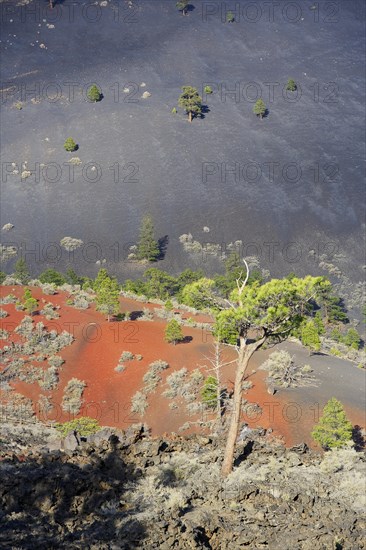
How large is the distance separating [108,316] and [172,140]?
58.8m

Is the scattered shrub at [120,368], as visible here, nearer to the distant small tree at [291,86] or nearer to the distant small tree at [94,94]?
the distant small tree at [94,94]

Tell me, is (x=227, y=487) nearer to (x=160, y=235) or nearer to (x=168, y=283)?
(x=168, y=283)

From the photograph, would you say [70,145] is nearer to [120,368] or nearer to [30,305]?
[30,305]

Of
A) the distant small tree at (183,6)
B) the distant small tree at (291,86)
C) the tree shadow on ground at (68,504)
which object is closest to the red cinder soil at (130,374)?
the tree shadow on ground at (68,504)

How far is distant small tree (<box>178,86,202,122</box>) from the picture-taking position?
105m

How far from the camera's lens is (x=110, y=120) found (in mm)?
106688

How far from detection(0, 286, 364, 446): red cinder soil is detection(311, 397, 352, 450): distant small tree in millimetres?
1260

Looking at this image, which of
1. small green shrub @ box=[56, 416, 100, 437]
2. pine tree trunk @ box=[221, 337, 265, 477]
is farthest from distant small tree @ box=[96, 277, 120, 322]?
pine tree trunk @ box=[221, 337, 265, 477]

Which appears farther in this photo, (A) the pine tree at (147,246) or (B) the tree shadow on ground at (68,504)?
(A) the pine tree at (147,246)

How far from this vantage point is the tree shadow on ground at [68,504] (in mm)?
14477

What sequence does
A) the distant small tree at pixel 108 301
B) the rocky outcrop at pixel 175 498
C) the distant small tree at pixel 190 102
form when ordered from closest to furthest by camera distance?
the rocky outcrop at pixel 175 498 < the distant small tree at pixel 108 301 < the distant small tree at pixel 190 102

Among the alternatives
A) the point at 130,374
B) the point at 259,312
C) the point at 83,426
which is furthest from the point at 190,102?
the point at 259,312

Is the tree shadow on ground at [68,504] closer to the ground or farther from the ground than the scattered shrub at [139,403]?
farther from the ground

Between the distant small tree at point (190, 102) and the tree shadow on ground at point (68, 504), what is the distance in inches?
3580
